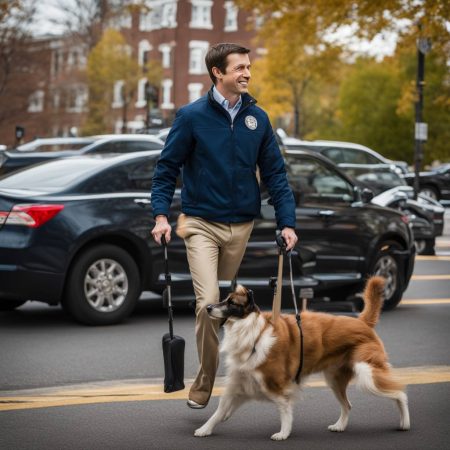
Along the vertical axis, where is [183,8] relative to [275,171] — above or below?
above

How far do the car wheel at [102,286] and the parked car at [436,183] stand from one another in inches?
1079

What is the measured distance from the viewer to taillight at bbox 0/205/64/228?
10211 mm

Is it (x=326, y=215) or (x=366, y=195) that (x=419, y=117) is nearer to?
(x=366, y=195)

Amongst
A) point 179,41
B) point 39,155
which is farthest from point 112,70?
point 39,155

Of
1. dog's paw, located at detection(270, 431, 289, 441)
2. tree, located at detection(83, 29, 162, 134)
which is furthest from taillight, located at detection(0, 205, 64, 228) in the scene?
tree, located at detection(83, 29, 162, 134)

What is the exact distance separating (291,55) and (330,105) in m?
39.0

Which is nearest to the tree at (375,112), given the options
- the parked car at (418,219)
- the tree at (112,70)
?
the tree at (112,70)

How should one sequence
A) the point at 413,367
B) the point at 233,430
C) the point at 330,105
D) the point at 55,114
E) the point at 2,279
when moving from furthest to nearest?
the point at 330,105
the point at 55,114
the point at 2,279
the point at 413,367
the point at 233,430

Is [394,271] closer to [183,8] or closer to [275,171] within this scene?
[275,171]

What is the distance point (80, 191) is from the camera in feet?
35.1

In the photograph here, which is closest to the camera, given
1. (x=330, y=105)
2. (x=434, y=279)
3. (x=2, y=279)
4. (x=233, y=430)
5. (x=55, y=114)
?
(x=233, y=430)

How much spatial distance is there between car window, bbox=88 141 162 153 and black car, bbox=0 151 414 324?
36.7ft

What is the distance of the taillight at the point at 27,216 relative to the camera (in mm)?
10211

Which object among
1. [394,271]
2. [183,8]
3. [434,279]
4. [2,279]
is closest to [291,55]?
[434,279]
